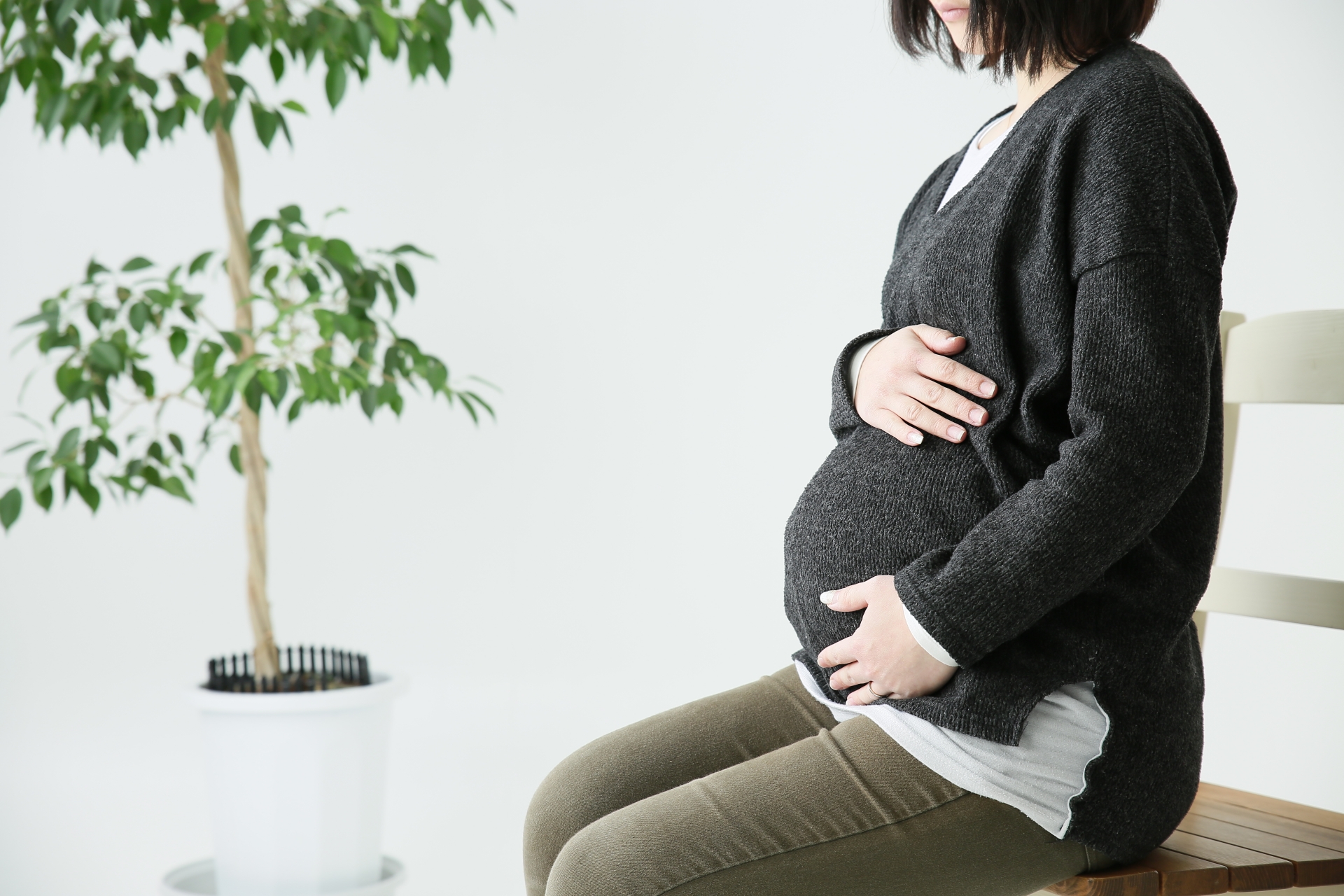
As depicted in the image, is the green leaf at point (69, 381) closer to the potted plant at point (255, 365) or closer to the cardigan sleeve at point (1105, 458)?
the potted plant at point (255, 365)

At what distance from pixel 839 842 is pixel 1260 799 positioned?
518 millimetres

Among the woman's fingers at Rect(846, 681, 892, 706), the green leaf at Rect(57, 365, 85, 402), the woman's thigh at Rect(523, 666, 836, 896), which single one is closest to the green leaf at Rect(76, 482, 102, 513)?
the green leaf at Rect(57, 365, 85, 402)

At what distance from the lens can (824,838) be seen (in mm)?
722

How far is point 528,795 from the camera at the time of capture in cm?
212

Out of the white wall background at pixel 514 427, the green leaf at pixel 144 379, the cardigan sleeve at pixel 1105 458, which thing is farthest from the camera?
the white wall background at pixel 514 427

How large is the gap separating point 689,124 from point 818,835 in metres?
1.70

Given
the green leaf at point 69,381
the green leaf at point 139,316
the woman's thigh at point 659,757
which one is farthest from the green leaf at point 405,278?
the woman's thigh at point 659,757

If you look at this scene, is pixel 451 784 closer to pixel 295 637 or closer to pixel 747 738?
pixel 295 637

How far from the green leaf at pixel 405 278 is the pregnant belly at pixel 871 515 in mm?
882

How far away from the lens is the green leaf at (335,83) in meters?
1.44

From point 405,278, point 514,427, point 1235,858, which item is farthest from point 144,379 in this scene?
point 1235,858

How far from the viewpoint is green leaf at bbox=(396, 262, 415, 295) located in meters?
1.59

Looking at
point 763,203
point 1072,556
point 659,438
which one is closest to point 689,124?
point 763,203

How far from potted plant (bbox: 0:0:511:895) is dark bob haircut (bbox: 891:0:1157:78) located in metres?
0.83
